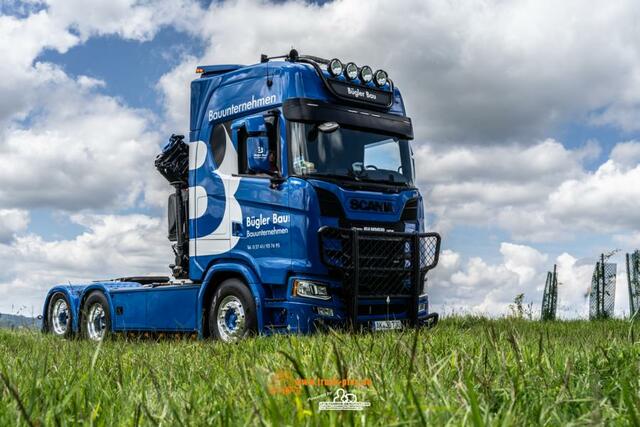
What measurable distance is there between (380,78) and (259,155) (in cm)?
244

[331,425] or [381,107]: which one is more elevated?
[381,107]

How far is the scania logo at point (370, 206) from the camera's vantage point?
30.9ft

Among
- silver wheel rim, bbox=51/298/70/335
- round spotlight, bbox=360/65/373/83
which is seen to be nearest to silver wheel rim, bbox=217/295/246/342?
round spotlight, bbox=360/65/373/83

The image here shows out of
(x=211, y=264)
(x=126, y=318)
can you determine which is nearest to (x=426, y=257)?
(x=211, y=264)

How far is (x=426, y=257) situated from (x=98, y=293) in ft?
20.4

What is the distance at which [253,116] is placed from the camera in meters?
9.73

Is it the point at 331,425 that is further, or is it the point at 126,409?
the point at 126,409

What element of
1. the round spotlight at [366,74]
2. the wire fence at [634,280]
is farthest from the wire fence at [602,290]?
the round spotlight at [366,74]

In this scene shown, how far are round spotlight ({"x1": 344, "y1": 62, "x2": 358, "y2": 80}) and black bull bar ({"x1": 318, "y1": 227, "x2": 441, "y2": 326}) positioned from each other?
87.8 inches

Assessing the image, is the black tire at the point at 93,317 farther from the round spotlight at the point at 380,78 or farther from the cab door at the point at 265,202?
the round spotlight at the point at 380,78

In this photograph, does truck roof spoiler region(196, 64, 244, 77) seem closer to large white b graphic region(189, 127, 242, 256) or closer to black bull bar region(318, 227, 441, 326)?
large white b graphic region(189, 127, 242, 256)

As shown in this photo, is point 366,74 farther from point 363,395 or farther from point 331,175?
point 363,395

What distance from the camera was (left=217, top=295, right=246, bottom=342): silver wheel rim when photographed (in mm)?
9562

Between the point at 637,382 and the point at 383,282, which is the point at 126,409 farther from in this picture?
the point at 383,282
